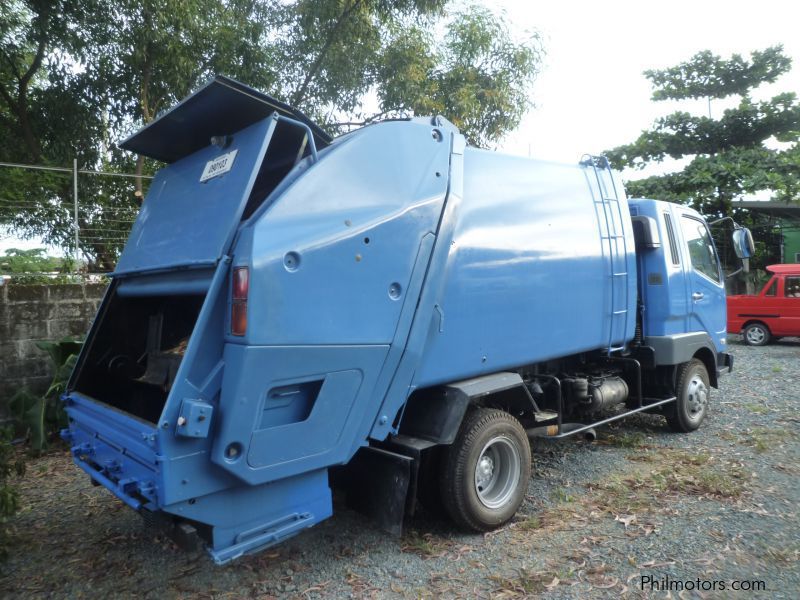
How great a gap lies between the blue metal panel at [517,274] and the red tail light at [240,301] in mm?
1121

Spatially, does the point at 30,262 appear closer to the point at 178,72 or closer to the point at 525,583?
the point at 178,72

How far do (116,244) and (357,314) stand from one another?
540 centimetres

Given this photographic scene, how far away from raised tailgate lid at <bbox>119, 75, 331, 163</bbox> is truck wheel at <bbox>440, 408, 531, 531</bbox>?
1.99 m

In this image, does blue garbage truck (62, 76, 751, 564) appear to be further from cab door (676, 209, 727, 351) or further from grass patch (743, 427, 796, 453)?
grass patch (743, 427, 796, 453)

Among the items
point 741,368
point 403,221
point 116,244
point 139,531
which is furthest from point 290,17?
point 741,368

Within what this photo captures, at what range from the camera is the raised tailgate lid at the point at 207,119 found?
9.43ft

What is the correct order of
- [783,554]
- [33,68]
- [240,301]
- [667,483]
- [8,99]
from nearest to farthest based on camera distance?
1. [240,301]
2. [783,554]
3. [667,483]
4. [33,68]
5. [8,99]

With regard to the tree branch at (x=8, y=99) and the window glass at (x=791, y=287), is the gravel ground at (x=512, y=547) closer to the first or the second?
the tree branch at (x=8, y=99)

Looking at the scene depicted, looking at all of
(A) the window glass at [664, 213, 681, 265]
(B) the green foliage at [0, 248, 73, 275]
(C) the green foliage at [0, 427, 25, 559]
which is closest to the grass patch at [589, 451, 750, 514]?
(A) the window glass at [664, 213, 681, 265]

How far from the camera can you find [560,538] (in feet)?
11.7

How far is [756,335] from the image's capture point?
14023mm

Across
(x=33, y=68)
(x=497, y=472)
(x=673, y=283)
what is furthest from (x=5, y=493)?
(x=33, y=68)

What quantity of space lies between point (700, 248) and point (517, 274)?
3625 mm

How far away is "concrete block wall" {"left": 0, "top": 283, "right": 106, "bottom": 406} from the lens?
18.3 ft
